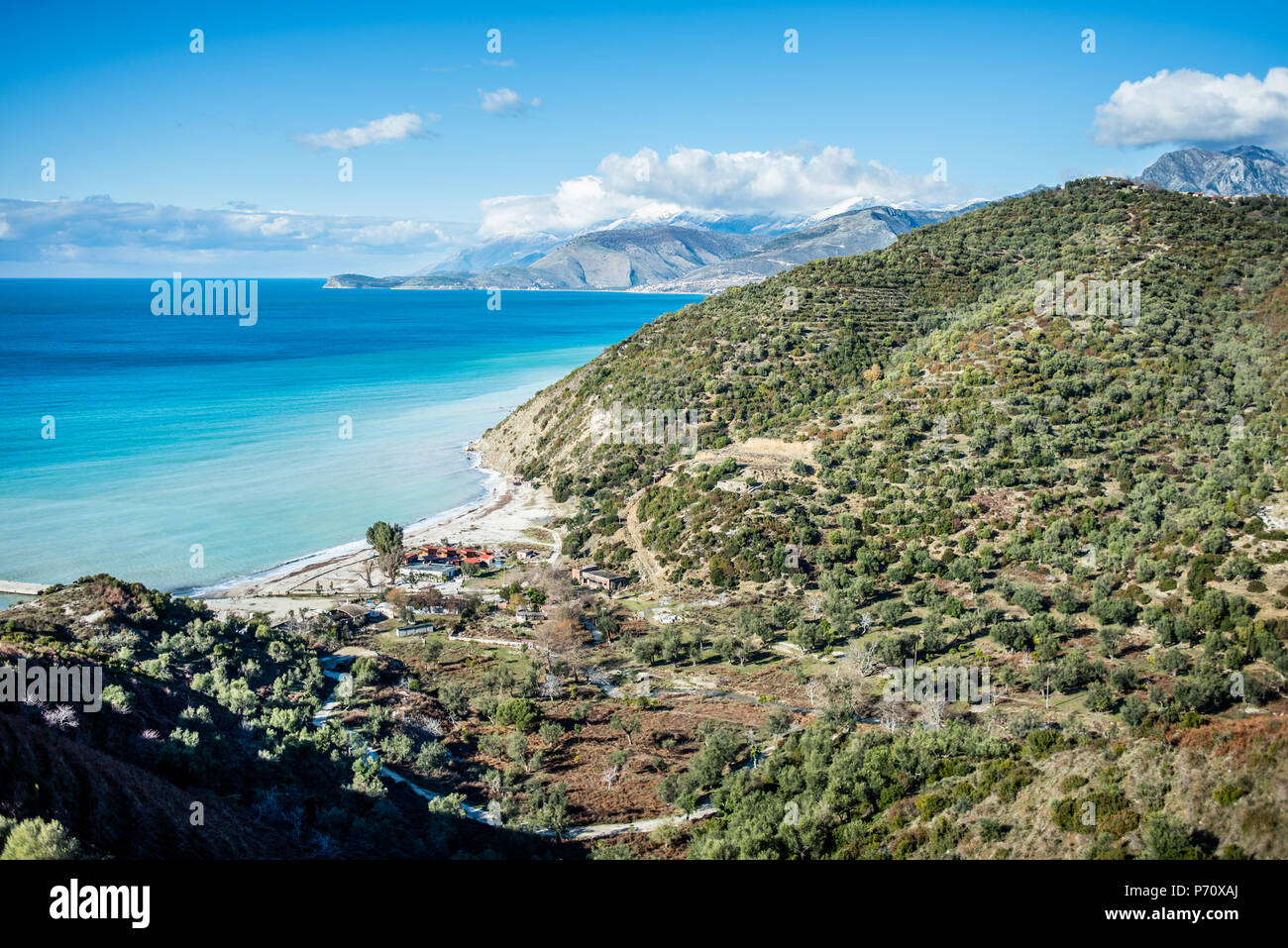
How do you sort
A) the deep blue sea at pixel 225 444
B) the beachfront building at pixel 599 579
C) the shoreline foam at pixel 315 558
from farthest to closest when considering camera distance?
the deep blue sea at pixel 225 444
the beachfront building at pixel 599 579
the shoreline foam at pixel 315 558

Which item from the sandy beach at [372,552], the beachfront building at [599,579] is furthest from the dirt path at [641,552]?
the sandy beach at [372,552]

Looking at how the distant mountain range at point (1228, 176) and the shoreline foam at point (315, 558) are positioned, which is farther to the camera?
the distant mountain range at point (1228, 176)

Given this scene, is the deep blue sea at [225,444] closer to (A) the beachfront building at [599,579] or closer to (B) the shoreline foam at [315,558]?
(B) the shoreline foam at [315,558]

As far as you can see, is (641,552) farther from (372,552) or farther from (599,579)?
(372,552)

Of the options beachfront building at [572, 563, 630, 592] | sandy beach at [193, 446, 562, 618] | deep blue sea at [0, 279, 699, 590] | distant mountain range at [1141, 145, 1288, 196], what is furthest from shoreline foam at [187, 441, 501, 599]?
distant mountain range at [1141, 145, 1288, 196]

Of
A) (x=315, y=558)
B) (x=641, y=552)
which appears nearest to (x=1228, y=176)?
(x=641, y=552)

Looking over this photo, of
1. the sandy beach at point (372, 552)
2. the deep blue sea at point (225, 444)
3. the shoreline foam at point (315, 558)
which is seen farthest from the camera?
the deep blue sea at point (225, 444)

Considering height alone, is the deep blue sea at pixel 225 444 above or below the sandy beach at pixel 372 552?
above
